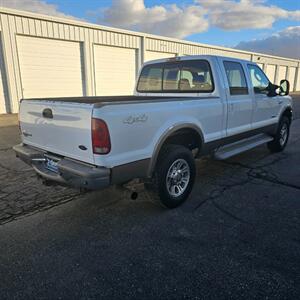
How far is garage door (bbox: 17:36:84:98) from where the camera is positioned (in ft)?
41.1

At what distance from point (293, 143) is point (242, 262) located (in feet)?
20.1

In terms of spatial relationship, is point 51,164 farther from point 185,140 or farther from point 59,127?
point 185,140

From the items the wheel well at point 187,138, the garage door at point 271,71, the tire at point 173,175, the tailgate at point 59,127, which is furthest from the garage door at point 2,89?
the garage door at point 271,71

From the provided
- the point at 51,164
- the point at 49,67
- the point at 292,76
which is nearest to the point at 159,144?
the point at 51,164

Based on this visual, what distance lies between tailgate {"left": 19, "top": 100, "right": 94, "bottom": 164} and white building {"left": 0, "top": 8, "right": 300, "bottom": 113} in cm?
1000

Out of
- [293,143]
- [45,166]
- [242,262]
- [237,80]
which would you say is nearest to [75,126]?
[45,166]

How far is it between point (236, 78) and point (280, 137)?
2.56m

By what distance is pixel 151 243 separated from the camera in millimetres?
2938

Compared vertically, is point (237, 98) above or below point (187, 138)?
above

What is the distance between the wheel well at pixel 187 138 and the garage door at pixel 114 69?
483 inches

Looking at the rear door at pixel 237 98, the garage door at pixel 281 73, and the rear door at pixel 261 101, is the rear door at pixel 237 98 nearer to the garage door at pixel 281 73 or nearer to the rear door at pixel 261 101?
the rear door at pixel 261 101

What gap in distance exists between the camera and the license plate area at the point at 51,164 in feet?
10.6

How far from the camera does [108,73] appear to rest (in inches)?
617

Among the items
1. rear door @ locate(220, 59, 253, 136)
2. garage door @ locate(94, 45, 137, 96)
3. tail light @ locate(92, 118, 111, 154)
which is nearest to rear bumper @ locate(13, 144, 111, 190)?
tail light @ locate(92, 118, 111, 154)
